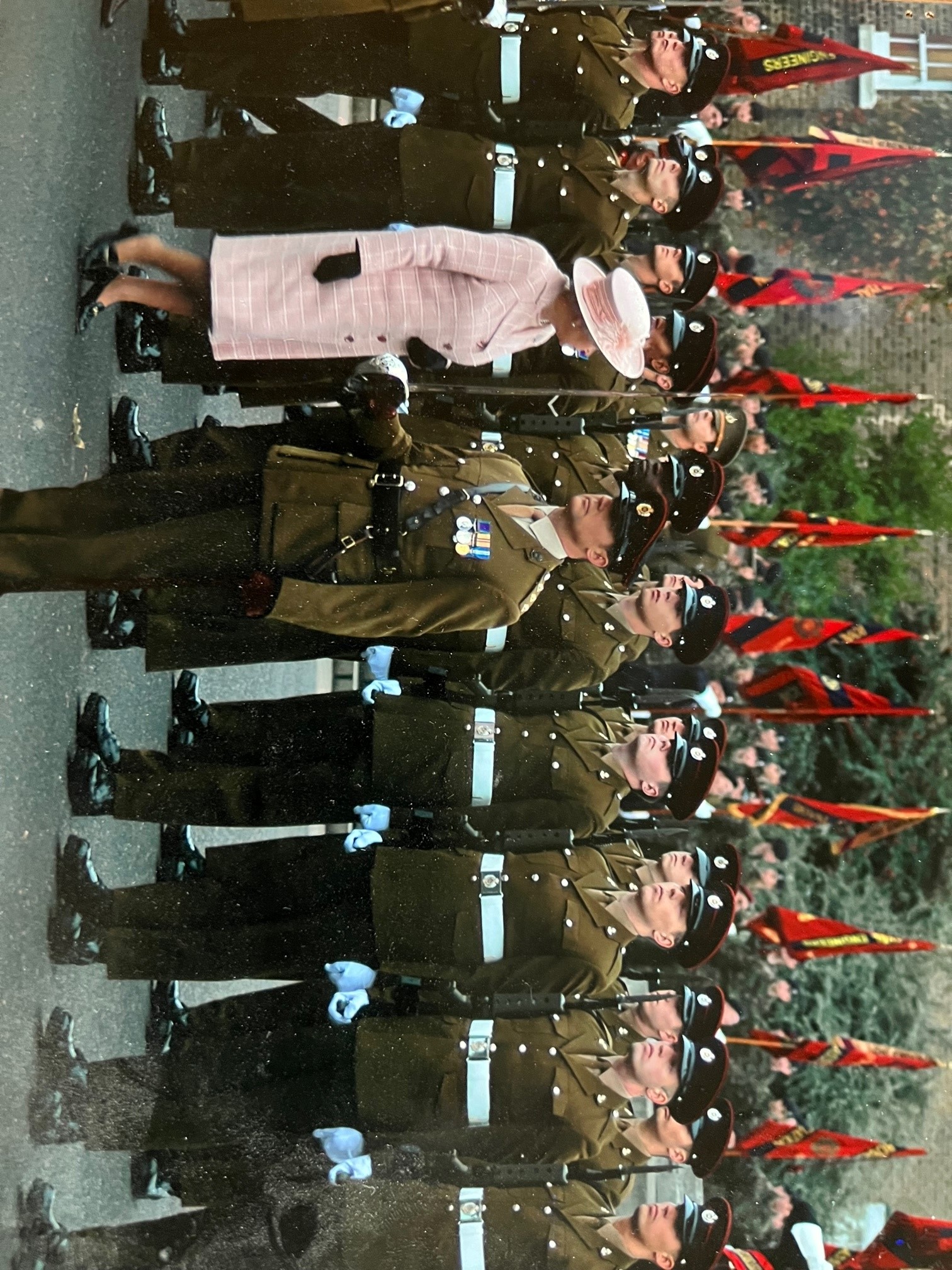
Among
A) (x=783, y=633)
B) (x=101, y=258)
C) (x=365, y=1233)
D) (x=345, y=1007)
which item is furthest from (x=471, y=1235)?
(x=101, y=258)

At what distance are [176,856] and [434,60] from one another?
6.60 feet

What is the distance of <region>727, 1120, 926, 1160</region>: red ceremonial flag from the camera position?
2.64 m

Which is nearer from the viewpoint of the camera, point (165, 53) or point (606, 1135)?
point (606, 1135)

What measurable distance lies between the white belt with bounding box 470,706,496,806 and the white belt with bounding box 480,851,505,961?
0.54 ft

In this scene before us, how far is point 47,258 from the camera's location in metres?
2.55

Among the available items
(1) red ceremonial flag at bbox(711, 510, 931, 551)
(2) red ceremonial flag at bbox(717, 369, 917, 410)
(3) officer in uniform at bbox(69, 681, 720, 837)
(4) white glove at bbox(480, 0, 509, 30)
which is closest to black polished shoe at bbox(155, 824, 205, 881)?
(3) officer in uniform at bbox(69, 681, 720, 837)

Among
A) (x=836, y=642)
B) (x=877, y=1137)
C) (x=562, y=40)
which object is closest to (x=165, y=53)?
(x=562, y=40)

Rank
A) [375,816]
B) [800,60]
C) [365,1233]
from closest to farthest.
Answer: [365,1233] < [375,816] < [800,60]

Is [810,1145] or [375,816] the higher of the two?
[375,816]

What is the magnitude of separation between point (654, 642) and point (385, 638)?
70cm

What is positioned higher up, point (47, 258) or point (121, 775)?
point (47, 258)

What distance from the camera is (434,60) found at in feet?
9.20

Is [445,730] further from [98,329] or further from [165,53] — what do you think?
[165,53]

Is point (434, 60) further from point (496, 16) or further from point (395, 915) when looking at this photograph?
point (395, 915)
